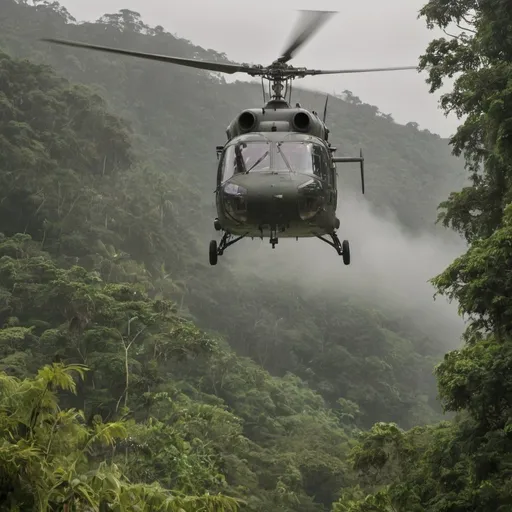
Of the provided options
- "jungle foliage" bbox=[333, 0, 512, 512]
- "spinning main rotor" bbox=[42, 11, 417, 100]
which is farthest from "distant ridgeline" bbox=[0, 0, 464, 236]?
"spinning main rotor" bbox=[42, 11, 417, 100]

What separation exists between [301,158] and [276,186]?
0.61 metres

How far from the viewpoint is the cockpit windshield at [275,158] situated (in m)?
8.45

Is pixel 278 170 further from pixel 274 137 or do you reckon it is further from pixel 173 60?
pixel 173 60

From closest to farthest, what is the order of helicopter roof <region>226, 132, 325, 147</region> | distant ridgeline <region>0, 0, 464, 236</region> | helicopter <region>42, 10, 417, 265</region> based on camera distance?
helicopter <region>42, 10, 417, 265</region>
helicopter roof <region>226, 132, 325, 147</region>
distant ridgeline <region>0, 0, 464, 236</region>

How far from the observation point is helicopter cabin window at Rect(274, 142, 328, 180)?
27.8 feet

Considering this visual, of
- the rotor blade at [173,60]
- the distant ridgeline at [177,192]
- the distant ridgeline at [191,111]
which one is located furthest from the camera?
the distant ridgeline at [191,111]

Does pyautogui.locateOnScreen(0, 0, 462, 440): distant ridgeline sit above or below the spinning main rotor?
below


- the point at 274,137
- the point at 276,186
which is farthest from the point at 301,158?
the point at 276,186

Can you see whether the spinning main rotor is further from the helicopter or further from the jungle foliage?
the jungle foliage

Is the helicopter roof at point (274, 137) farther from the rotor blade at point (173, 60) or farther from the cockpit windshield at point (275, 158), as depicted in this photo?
the rotor blade at point (173, 60)

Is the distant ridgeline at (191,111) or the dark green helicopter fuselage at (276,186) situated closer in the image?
the dark green helicopter fuselage at (276,186)

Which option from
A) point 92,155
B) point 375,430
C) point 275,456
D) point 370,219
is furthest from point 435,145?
point 375,430

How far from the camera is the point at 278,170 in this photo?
330 inches

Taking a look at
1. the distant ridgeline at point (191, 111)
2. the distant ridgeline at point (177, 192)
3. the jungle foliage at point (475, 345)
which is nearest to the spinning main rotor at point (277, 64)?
the jungle foliage at point (475, 345)
